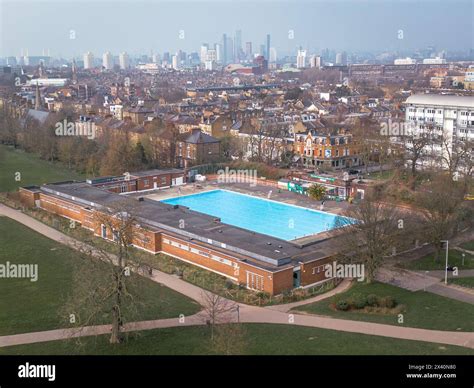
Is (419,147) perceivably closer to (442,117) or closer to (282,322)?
(442,117)

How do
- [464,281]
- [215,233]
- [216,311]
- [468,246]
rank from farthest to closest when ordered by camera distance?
[468,246] → [215,233] → [464,281] → [216,311]

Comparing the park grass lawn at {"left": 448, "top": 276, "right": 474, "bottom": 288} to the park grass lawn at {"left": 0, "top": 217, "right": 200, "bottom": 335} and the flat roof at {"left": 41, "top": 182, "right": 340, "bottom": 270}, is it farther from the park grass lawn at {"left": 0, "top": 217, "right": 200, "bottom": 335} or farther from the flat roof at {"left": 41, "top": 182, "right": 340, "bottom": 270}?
the park grass lawn at {"left": 0, "top": 217, "right": 200, "bottom": 335}

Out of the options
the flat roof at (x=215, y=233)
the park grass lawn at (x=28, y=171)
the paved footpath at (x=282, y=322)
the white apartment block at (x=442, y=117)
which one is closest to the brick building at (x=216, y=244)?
the flat roof at (x=215, y=233)

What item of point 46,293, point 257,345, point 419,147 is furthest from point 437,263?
point 46,293

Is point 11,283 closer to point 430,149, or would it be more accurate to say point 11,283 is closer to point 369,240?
point 369,240

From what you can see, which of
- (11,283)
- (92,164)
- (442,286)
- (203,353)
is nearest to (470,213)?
(442,286)
